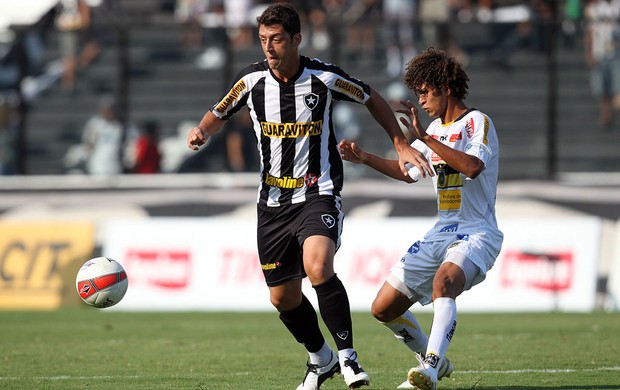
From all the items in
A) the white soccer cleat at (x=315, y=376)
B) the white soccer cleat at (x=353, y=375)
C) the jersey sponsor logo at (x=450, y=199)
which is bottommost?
the white soccer cleat at (x=315, y=376)

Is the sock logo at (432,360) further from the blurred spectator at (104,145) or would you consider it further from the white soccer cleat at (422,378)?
the blurred spectator at (104,145)

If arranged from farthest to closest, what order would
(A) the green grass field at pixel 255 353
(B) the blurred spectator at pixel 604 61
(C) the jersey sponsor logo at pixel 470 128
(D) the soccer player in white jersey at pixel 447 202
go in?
(B) the blurred spectator at pixel 604 61, (A) the green grass field at pixel 255 353, (C) the jersey sponsor logo at pixel 470 128, (D) the soccer player in white jersey at pixel 447 202

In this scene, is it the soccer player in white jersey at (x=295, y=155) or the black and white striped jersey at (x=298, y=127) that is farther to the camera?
the black and white striped jersey at (x=298, y=127)

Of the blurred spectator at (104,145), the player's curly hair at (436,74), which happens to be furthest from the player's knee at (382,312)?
the blurred spectator at (104,145)

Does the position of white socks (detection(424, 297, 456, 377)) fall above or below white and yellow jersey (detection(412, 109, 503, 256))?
below

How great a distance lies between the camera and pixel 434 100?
7.65m

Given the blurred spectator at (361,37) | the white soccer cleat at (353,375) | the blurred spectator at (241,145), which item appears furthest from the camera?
the blurred spectator at (361,37)

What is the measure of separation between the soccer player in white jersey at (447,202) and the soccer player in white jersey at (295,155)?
0.89ft

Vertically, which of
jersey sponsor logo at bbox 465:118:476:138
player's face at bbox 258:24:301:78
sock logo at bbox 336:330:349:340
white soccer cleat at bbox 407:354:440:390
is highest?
player's face at bbox 258:24:301:78

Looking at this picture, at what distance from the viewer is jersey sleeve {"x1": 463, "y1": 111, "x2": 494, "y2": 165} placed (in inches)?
290

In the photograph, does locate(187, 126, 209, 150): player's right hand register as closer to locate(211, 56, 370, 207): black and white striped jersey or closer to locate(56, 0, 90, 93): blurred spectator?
locate(211, 56, 370, 207): black and white striped jersey

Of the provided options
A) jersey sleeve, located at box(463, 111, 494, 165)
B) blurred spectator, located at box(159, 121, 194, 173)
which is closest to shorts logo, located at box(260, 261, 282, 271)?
jersey sleeve, located at box(463, 111, 494, 165)

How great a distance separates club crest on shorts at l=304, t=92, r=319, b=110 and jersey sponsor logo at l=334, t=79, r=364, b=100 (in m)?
0.20

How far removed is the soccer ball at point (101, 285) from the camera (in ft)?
28.0
